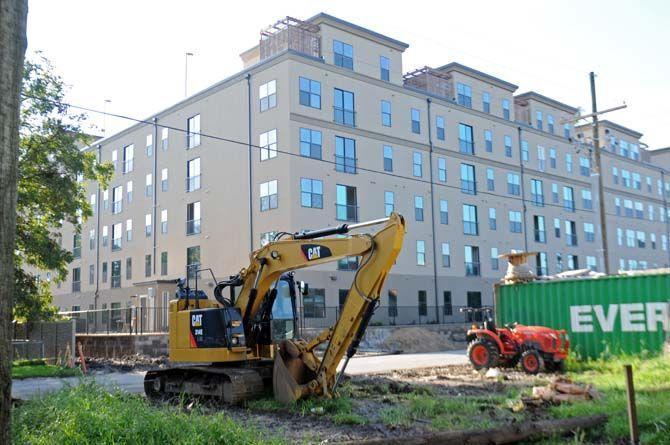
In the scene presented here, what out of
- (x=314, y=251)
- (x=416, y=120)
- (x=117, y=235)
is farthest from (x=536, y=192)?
(x=314, y=251)

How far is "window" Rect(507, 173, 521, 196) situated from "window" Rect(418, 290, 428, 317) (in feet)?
39.4

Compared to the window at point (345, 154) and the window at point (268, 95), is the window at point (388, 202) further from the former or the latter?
the window at point (268, 95)

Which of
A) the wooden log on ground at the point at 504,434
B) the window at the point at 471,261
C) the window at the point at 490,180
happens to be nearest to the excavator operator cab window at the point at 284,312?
the wooden log on ground at the point at 504,434

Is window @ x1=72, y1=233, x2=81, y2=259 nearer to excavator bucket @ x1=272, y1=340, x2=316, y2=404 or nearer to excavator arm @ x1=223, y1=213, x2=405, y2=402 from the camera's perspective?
excavator arm @ x1=223, y1=213, x2=405, y2=402

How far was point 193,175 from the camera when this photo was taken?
41.6 metres

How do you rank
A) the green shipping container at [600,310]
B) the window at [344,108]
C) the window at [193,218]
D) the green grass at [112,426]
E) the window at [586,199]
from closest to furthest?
the green grass at [112,426] < the green shipping container at [600,310] < the window at [344,108] < the window at [193,218] < the window at [586,199]

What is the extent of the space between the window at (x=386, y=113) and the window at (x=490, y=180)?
10161mm

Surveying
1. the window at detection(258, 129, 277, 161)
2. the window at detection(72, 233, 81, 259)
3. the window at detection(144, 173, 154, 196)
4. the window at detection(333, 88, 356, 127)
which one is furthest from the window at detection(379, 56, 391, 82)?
the window at detection(72, 233, 81, 259)

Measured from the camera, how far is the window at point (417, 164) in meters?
42.5

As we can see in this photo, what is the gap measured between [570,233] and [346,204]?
80.2 feet

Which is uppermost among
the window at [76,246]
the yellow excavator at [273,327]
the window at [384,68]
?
the window at [384,68]

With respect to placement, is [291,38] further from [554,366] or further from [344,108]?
[554,366]

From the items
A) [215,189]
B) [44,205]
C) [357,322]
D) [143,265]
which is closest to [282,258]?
[357,322]

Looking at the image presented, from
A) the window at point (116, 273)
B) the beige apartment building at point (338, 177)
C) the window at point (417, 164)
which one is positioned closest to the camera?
the beige apartment building at point (338, 177)
